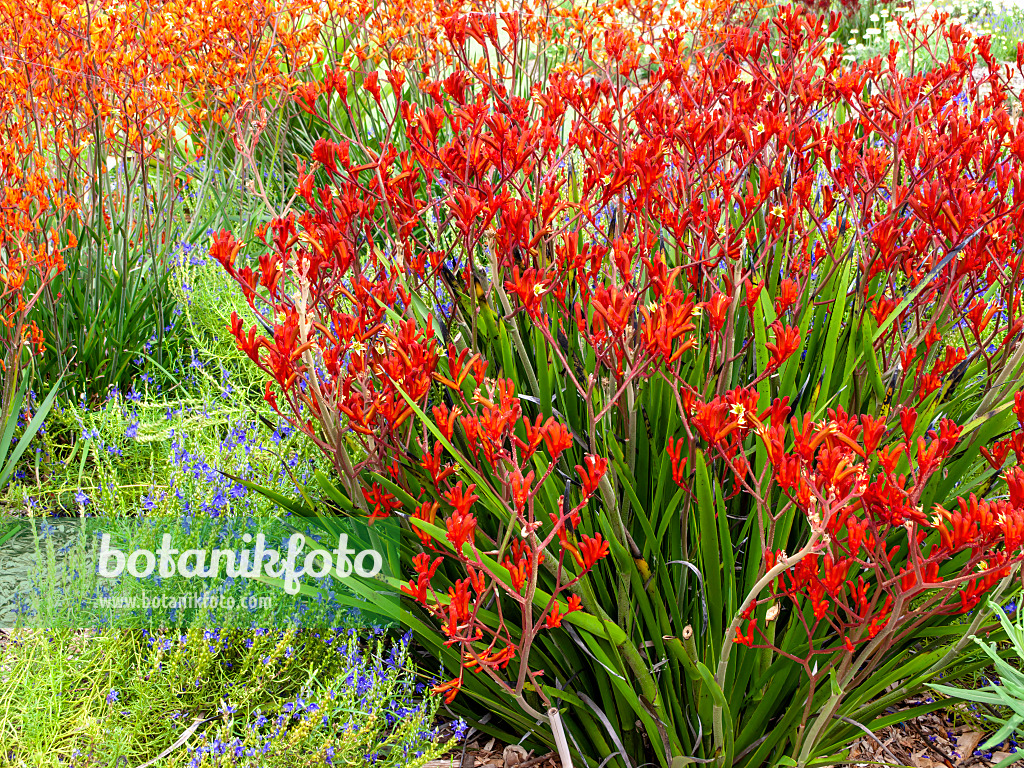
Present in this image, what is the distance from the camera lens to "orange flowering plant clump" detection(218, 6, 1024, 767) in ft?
5.11

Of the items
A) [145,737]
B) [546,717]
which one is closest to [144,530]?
[145,737]

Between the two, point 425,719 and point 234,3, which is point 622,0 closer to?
point 234,3

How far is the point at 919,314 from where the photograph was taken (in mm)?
2070

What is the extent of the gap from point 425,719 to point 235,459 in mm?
1135

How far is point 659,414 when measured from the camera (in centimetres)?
203

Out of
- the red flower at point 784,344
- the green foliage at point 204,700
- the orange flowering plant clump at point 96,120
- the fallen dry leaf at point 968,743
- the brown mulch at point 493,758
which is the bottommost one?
the fallen dry leaf at point 968,743

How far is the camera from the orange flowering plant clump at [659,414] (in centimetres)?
156

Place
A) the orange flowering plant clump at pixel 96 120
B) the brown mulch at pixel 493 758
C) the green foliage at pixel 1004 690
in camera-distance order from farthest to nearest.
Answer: the orange flowering plant clump at pixel 96 120, the brown mulch at pixel 493 758, the green foliage at pixel 1004 690

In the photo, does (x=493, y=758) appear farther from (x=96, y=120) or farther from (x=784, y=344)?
(x=96, y=120)

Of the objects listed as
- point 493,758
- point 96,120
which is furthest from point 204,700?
point 96,120

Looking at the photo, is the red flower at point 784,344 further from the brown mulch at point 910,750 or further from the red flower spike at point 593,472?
the brown mulch at point 910,750

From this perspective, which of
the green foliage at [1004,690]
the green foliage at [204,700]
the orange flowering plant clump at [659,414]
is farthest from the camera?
the green foliage at [204,700]

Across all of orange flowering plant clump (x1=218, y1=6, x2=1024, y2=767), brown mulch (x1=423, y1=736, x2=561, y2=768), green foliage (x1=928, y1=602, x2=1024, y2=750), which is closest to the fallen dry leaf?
orange flowering plant clump (x1=218, y1=6, x2=1024, y2=767)

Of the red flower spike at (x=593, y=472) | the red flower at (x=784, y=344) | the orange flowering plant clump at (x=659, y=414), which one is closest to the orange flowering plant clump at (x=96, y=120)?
the orange flowering plant clump at (x=659, y=414)
